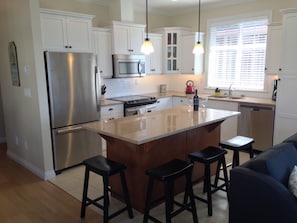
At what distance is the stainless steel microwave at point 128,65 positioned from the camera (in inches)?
196

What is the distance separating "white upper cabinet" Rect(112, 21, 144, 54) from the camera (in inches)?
192

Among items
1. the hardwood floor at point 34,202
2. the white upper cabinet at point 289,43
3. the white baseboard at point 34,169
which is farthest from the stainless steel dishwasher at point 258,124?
the white baseboard at point 34,169

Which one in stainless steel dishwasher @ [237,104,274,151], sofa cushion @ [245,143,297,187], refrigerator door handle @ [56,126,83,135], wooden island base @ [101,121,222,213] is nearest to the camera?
sofa cushion @ [245,143,297,187]

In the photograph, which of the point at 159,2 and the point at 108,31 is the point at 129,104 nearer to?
the point at 108,31

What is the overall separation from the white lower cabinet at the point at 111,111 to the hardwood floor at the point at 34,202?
1.47 m

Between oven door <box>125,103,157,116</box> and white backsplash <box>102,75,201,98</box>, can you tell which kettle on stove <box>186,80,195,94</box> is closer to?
white backsplash <box>102,75,201,98</box>

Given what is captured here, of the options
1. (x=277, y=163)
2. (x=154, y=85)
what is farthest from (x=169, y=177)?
(x=154, y=85)

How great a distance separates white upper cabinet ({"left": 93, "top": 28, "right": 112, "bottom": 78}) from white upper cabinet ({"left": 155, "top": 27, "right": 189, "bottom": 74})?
59.1 inches

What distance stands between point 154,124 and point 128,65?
8.08ft

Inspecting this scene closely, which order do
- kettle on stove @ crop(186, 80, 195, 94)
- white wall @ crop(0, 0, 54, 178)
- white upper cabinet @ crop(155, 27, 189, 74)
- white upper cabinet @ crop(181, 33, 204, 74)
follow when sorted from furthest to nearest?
kettle on stove @ crop(186, 80, 195, 94), white upper cabinet @ crop(155, 27, 189, 74), white upper cabinet @ crop(181, 33, 204, 74), white wall @ crop(0, 0, 54, 178)

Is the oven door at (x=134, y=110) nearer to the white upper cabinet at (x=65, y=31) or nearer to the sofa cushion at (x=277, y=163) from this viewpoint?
the white upper cabinet at (x=65, y=31)

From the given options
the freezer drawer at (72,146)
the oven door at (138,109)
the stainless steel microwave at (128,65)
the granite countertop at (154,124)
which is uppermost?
the stainless steel microwave at (128,65)

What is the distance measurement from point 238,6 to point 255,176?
4234mm

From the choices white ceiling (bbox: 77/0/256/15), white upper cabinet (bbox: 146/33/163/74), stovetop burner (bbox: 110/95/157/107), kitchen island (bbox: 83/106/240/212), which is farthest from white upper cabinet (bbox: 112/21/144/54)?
kitchen island (bbox: 83/106/240/212)
